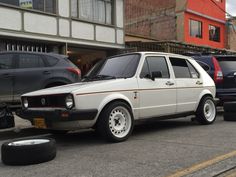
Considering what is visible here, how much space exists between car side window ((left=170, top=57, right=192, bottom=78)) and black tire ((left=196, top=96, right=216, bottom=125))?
70cm

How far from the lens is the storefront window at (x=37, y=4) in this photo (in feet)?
54.4

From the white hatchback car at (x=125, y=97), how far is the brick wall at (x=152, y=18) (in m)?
21.4

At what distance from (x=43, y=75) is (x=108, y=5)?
11512 millimetres

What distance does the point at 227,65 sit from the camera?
39.1 feet

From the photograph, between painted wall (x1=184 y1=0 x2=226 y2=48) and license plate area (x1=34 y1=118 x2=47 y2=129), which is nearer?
license plate area (x1=34 y1=118 x2=47 y2=129)

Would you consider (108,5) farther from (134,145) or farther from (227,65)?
(134,145)

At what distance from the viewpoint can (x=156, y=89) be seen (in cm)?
825

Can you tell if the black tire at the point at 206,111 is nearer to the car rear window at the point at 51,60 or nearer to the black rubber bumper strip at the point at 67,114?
the black rubber bumper strip at the point at 67,114

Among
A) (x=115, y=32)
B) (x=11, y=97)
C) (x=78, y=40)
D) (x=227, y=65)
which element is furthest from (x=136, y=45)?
(x=11, y=97)

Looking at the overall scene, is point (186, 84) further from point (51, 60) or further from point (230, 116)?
point (51, 60)

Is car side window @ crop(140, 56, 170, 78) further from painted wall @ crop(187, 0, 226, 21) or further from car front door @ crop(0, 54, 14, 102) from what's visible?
painted wall @ crop(187, 0, 226, 21)

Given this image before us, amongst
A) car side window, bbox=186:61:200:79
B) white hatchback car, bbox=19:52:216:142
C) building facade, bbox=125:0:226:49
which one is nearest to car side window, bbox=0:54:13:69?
white hatchback car, bbox=19:52:216:142

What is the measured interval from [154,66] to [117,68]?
79cm

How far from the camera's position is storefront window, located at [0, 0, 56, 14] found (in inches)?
653
